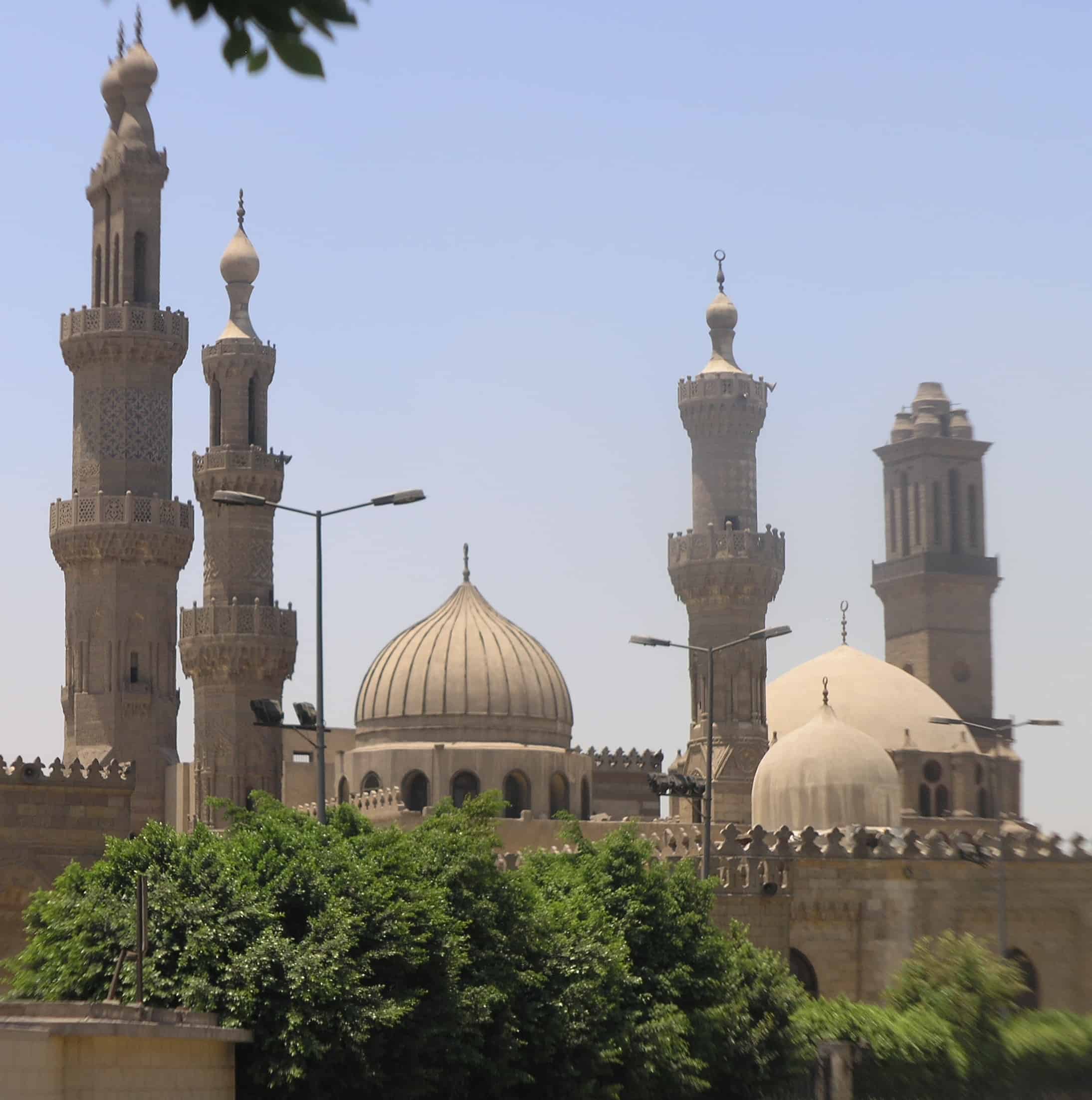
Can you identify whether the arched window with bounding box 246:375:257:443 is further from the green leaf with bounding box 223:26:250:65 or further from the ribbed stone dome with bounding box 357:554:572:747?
the green leaf with bounding box 223:26:250:65

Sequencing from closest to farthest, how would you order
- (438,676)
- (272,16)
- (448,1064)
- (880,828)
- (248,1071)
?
1. (272,16)
2. (248,1071)
3. (448,1064)
4. (880,828)
5. (438,676)

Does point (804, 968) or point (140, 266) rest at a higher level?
point (140, 266)

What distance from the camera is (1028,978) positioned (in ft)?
128

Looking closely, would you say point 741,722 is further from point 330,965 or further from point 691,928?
point 330,965

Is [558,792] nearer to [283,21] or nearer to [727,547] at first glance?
[727,547]

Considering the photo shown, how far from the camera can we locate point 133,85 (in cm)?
4788

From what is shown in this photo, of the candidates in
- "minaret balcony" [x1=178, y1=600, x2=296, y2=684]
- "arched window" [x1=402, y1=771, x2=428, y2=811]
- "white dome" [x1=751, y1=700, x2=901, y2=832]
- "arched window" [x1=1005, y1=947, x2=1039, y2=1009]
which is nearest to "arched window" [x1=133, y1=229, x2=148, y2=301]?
"minaret balcony" [x1=178, y1=600, x2=296, y2=684]

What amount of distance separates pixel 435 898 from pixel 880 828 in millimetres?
21743

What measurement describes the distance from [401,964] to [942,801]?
35.3 metres

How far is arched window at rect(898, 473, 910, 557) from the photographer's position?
239 ft

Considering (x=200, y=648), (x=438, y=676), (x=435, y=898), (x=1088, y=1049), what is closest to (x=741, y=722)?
(x=438, y=676)

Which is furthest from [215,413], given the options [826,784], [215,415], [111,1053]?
[111,1053]

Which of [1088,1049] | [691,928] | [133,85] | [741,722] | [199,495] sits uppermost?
[133,85]

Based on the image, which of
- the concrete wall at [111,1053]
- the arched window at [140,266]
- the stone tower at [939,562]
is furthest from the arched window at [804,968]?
the stone tower at [939,562]
